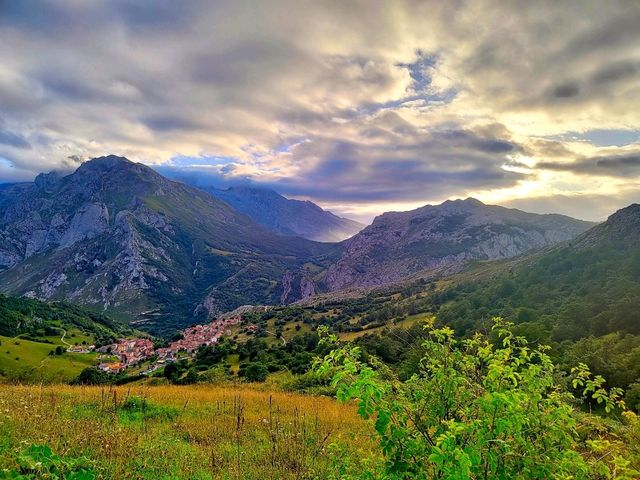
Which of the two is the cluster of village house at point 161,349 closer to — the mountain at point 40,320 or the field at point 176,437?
the mountain at point 40,320

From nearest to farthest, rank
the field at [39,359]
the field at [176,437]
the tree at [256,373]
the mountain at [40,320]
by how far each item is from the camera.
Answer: the field at [176,437] < the tree at [256,373] < the field at [39,359] < the mountain at [40,320]

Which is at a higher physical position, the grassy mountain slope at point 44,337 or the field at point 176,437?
the field at point 176,437

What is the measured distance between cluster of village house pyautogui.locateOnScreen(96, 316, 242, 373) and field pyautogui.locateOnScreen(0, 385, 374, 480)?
4768cm

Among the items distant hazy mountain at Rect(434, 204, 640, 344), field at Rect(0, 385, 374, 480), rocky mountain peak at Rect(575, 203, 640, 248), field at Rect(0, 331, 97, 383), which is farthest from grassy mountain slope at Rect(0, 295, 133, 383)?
rocky mountain peak at Rect(575, 203, 640, 248)

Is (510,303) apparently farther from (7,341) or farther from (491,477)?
(7,341)

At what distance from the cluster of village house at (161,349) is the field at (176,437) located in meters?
47.7

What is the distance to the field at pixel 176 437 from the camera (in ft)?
23.6

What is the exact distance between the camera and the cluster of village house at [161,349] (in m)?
66.3

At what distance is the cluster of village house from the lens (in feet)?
218

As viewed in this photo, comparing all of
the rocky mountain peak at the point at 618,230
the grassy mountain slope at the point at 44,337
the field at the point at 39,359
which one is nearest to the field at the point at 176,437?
the grassy mountain slope at the point at 44,337

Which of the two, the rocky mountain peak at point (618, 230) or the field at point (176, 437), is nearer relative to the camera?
the field at point (176, 437)

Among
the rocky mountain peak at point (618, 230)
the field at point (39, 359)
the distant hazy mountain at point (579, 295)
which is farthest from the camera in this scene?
the field at point (39, 359)

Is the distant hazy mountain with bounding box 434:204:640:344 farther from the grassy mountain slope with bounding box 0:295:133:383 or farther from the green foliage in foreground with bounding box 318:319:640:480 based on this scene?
the grassy mountain slope with bounding box 0:295:133:383

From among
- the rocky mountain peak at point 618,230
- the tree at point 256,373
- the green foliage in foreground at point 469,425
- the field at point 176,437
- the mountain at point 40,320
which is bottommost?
the mountain at point 40,320
